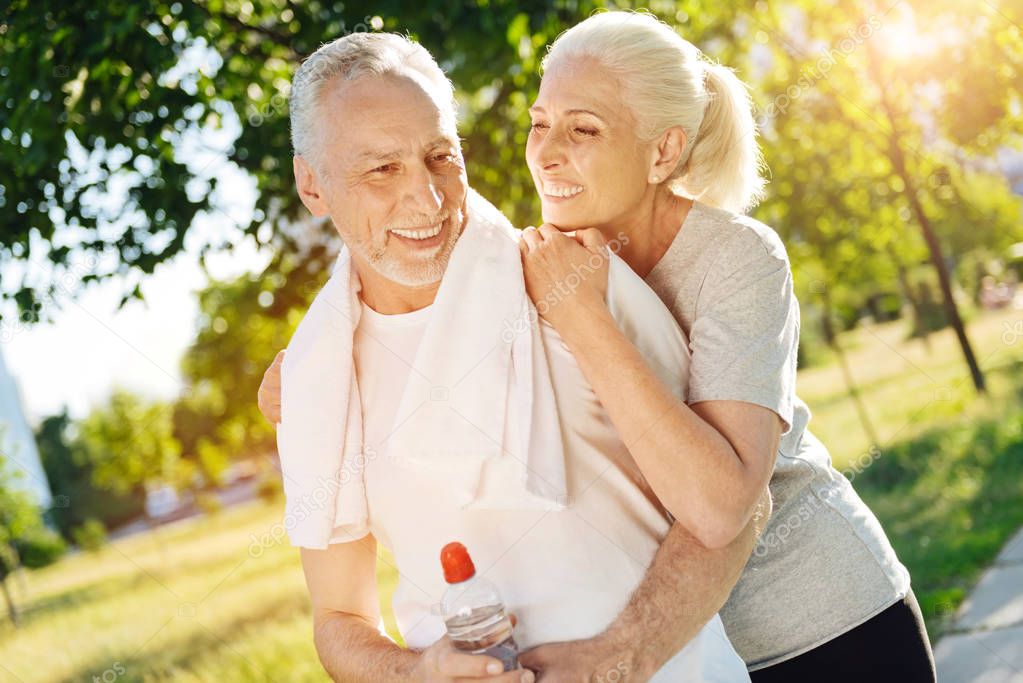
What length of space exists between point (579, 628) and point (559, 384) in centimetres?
47

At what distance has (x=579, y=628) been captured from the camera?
1979mm

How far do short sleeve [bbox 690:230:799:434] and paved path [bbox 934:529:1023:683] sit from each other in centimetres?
243

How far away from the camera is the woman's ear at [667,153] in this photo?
2322 mm

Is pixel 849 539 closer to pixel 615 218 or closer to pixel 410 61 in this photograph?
pixel 615 218

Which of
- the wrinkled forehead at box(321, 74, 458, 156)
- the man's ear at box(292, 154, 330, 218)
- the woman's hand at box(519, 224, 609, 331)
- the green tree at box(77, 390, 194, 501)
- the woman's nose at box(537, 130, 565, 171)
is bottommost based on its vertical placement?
the green tree at box(77, 390, 194, 501)

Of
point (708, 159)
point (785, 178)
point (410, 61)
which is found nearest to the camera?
point (410, 61)

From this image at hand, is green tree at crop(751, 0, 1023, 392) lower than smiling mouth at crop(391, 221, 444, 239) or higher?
lower

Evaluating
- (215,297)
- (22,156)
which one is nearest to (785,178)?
(215,297)

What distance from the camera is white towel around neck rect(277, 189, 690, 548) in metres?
2.02

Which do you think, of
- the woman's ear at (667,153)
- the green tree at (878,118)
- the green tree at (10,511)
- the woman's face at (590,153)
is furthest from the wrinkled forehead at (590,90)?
the green tree at (10,511)

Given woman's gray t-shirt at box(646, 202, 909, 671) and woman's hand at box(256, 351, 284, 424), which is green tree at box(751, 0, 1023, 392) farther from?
woman's hand at box(256, 351, 284, 424)

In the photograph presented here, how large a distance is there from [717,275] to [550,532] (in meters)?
0.61

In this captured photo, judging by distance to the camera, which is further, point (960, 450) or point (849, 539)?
point (960, 450)

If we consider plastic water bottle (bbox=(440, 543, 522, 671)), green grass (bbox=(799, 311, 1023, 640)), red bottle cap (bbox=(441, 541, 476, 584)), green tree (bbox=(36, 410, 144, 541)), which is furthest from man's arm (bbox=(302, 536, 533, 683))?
green tree (bbox=(36, 410, 144, 541))
